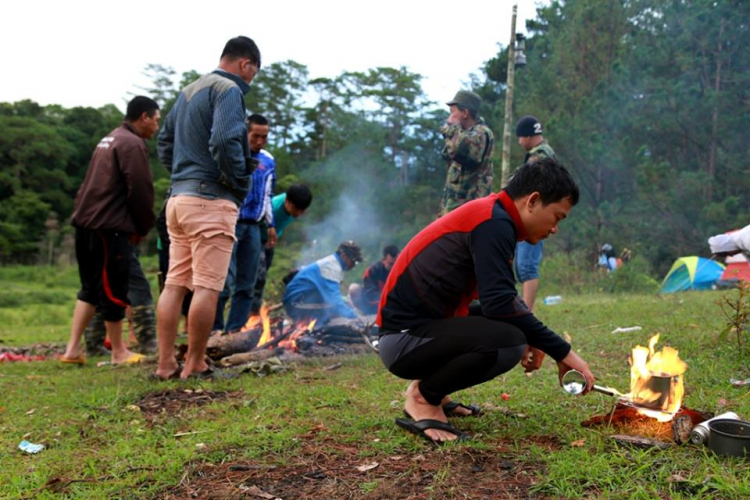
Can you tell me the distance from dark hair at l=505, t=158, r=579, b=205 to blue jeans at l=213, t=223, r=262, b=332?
363 cm

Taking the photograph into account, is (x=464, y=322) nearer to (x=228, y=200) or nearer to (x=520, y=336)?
(x=520, y=336)

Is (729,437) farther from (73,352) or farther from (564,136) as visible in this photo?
(564,136)

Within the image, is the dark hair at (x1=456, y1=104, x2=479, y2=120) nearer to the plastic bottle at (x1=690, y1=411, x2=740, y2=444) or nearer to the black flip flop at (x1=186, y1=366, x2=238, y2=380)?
the black flip flop at (x1=186, y1=366, x2=238, y2=380)

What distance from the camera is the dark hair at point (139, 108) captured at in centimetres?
562

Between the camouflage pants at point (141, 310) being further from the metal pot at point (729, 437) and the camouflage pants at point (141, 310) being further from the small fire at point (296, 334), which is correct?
the metal pot at point (729, 437)

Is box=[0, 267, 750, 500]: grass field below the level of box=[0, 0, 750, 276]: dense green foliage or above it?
below

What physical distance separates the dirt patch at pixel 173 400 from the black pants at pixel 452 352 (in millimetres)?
1455

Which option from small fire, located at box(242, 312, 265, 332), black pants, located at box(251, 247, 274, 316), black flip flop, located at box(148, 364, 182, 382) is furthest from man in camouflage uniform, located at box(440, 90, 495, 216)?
black flip flop, located at box(148, 364, 182, 382)

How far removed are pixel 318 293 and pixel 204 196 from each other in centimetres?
279

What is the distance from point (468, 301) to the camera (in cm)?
319

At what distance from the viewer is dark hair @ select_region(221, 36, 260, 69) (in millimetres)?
4594

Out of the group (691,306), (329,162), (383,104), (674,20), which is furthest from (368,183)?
(691,306)

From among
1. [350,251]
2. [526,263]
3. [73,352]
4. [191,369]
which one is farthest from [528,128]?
[73,352]

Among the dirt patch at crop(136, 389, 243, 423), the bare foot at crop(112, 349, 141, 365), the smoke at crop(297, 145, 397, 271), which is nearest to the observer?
the dirt patch at crop(136, 389, 243, 423)
